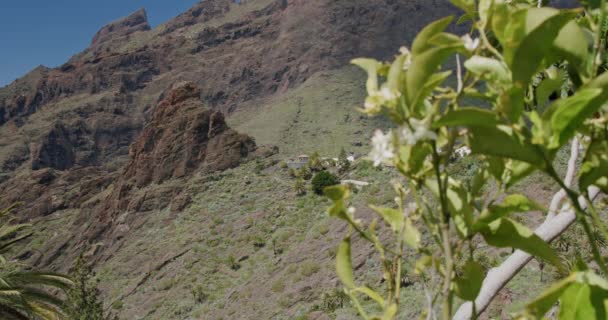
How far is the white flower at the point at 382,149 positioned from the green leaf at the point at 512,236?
0.18m

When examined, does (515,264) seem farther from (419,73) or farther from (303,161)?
(303,161)

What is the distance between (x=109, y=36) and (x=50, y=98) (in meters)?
50.3

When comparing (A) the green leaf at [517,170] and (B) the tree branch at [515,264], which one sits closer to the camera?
(A) the green leaf at [517,170]

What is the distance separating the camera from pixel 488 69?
55 cm

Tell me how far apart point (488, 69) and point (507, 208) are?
0.20 meters

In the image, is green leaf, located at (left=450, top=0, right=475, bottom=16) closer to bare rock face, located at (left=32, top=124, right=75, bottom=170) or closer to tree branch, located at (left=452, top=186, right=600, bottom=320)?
tree branch, located at (left=452, top=186, right=600, bottom=320)

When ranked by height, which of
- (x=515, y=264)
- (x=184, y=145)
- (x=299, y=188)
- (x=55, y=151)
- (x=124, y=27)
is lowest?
(x=55, y=151)

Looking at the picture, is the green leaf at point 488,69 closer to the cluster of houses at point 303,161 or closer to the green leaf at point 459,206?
the green leaf at point 459,206

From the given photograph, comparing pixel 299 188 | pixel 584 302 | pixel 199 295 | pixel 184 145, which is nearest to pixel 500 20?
pixel 584 302

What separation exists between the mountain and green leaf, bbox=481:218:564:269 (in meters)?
10.3

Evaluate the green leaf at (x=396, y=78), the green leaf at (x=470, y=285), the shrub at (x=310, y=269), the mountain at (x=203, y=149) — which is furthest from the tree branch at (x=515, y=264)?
the shrub at (x=310, y=269)

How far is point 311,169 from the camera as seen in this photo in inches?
984

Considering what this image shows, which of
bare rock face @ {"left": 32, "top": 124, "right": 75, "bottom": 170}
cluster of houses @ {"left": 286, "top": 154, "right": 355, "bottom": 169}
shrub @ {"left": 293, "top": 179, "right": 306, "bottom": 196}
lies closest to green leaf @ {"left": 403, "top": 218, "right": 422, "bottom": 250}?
shrub @ {"left": 293, "top": 179, "right": 306, "bottom": 196}

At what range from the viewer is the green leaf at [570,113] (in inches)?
19.8
